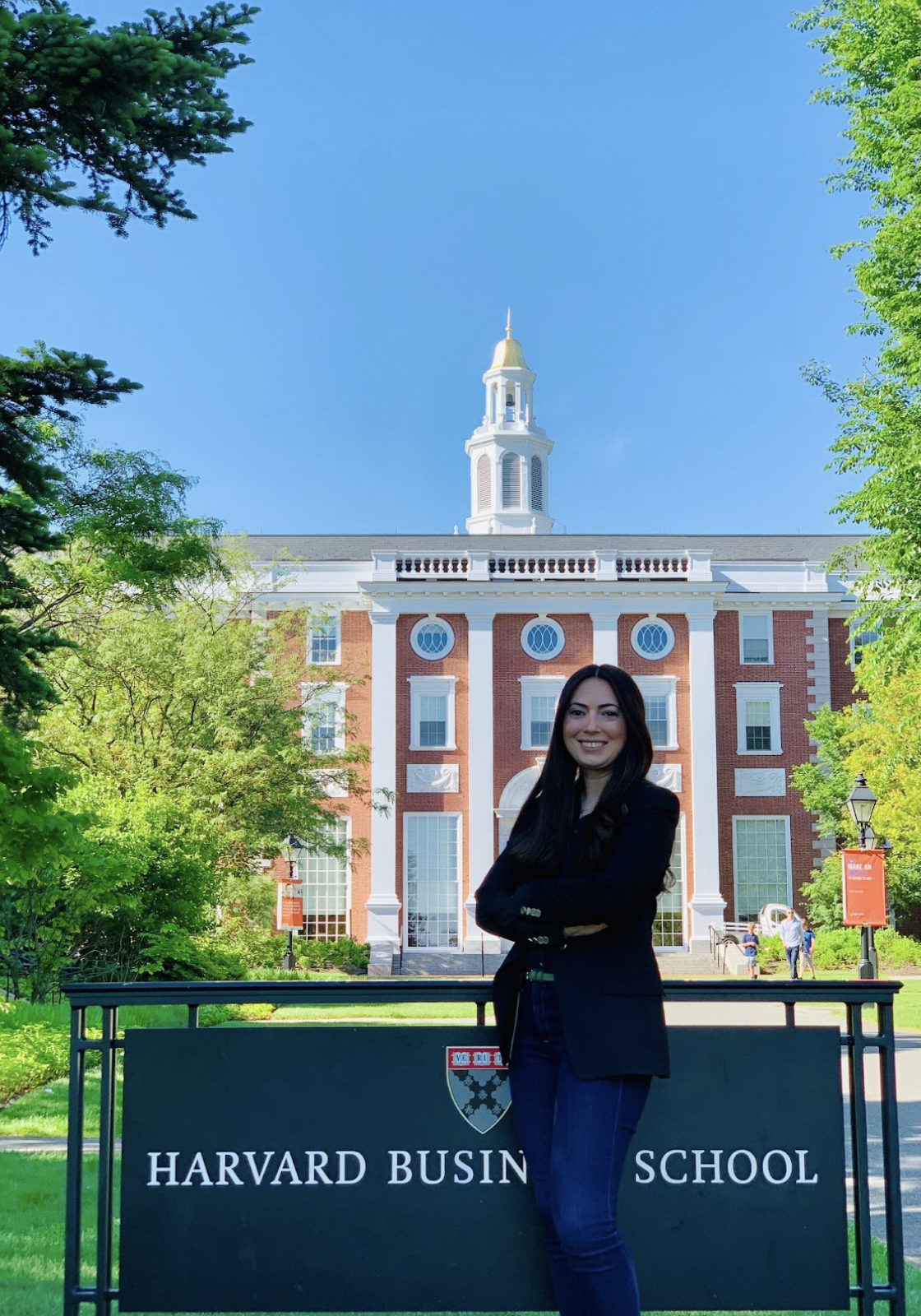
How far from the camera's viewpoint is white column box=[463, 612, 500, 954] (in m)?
41.7

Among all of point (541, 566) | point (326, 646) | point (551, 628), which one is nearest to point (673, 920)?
point (551, 628)

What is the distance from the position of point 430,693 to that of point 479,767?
2804mm

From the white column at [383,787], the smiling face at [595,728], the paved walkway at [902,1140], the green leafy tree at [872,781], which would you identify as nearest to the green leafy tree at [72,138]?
the paved walkway at [902,1140]

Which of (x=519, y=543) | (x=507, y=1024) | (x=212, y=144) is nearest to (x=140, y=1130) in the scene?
(x=507, y=1024)

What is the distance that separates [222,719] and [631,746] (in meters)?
21.5

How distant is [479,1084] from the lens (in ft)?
13.9

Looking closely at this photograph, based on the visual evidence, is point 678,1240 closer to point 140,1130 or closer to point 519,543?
point 140,1130

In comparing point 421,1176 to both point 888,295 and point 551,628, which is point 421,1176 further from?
point 551,628

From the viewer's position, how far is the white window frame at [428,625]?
4288 cm

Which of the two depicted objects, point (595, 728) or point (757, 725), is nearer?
point (595, 728)

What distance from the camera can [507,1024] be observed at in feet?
12.7

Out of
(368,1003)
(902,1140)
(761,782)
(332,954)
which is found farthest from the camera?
(761,782)

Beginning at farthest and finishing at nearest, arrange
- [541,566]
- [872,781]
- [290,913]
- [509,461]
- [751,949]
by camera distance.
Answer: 1. [509,461]
2. [541,566]
3. [290,913]
4. [751,949]
5. [872,781]

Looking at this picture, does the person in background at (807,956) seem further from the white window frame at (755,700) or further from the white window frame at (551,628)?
the white window frame at (551,628)
